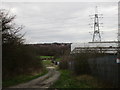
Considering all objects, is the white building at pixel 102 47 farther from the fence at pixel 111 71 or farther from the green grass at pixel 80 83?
the fence at pixel 111 71

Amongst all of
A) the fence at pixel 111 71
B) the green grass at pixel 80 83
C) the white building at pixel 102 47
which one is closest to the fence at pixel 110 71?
the fence at pixel 111 71

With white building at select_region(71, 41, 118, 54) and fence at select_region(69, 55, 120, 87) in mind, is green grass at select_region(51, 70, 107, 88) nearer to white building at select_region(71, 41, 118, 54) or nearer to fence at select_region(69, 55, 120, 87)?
fence at select_region(69, 55, 120, 87)

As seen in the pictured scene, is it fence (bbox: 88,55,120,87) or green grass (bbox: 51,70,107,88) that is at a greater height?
fence (bbox: 88,55,120,87)

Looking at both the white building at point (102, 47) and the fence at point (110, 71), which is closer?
the fence at point (110, 71)

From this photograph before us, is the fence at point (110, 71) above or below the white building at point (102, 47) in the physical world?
below

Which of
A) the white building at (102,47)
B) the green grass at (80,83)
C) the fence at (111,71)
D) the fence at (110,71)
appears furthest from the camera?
the white building at (102,47)

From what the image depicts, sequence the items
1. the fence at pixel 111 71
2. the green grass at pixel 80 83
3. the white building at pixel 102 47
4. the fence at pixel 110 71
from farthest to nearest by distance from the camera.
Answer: the white building at pixel 102 47
the green grass at pixel 80 83
the fence at pixel 110 71
the fence at pixel 111 71

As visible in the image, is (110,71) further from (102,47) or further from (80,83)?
(102,47)

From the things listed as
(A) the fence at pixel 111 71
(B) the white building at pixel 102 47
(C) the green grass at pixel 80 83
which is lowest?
(C) the green grass at pixel 80 83

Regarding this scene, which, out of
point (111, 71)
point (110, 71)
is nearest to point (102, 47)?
point (110, 71)

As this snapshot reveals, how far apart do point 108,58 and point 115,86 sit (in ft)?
A: 6.99

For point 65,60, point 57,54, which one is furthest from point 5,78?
point 57,54

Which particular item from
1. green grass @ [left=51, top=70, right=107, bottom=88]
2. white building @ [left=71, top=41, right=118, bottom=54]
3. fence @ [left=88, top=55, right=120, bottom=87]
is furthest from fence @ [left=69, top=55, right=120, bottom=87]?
white building @ [left=71, top=41, right=118, bottom=54]

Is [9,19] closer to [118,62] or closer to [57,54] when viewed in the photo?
[118,62]
